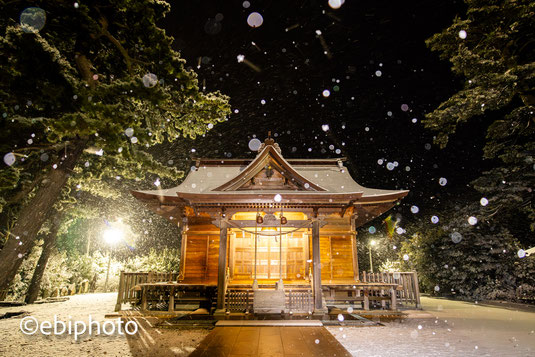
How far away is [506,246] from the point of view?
13.9 meters

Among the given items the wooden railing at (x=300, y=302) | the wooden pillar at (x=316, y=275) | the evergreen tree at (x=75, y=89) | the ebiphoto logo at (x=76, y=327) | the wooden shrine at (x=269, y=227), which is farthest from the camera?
the wooden shrine at (x=269, y=227)

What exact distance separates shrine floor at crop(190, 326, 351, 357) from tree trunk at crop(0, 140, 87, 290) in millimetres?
5197

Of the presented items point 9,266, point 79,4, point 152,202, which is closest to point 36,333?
point 9,266

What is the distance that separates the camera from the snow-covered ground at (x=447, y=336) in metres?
5.78

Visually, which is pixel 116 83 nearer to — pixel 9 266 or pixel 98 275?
pixel 9 266

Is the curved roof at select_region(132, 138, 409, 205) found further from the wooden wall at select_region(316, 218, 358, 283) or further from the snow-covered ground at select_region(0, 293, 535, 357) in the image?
the snow-covered ground at select_region(0, 293, 535, 357)

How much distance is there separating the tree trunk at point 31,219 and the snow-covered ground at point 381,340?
1.91 m

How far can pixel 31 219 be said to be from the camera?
284 inches

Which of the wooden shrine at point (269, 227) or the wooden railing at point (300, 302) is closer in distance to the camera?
the wooden railing at point (300, 302)

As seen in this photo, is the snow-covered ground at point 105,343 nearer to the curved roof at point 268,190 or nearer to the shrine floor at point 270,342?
the shrine floor at point 270,342

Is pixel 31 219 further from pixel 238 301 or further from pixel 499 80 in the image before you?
pixel 499 80

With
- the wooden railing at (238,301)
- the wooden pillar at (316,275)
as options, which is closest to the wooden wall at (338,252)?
the wooden pillar at (316,275)

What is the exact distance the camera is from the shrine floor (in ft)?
18.3

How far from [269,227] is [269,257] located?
3.47m
